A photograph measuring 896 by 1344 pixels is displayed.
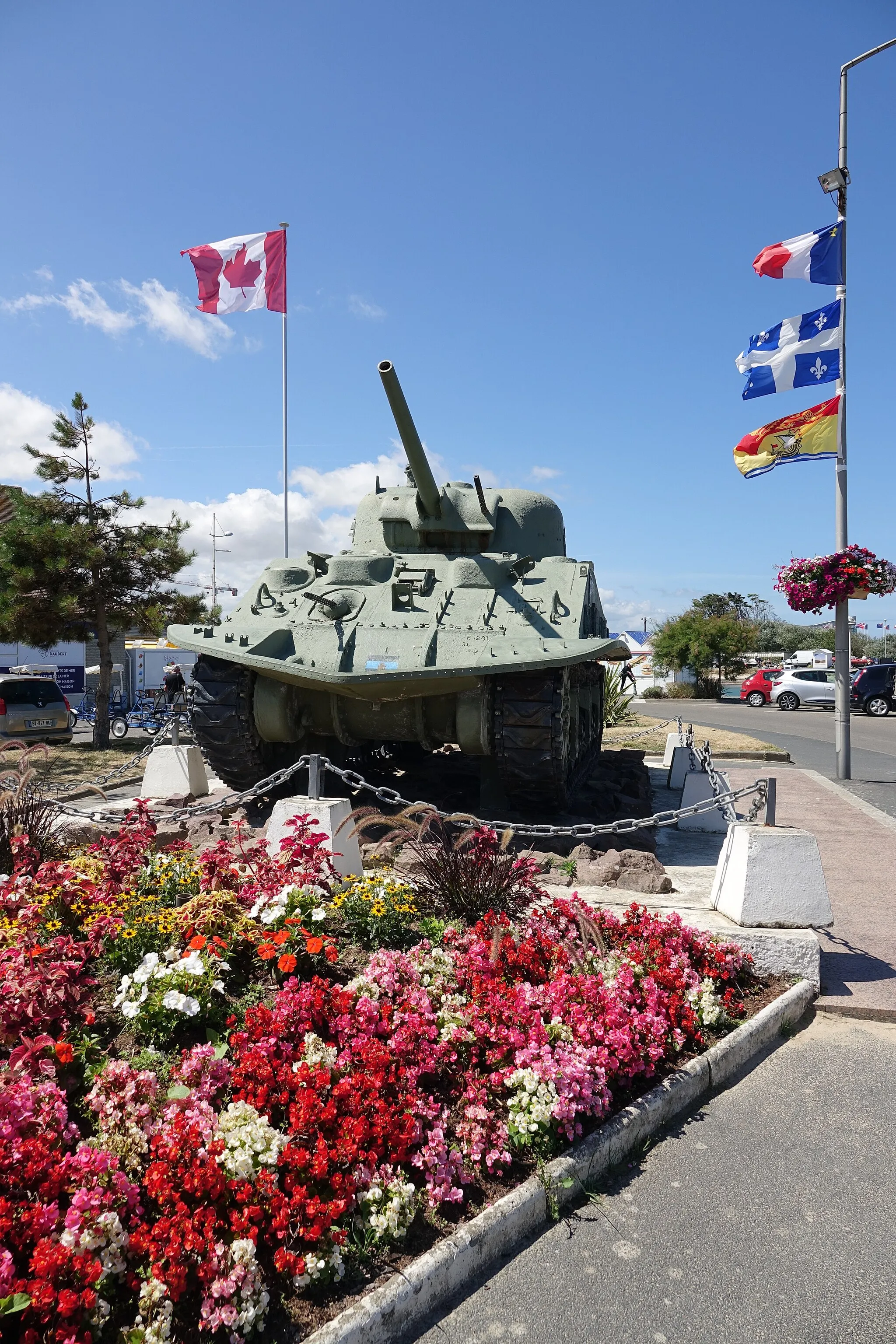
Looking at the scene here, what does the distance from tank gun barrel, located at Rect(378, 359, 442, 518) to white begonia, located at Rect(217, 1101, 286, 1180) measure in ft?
21.7

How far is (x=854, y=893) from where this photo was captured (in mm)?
6668

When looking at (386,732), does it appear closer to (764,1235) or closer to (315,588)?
(315,588)

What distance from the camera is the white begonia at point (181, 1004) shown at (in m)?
3.38

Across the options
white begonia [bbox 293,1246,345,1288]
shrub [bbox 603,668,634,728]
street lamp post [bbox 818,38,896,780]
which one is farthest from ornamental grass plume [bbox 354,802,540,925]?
shrub [bbox 603,668,634,728]

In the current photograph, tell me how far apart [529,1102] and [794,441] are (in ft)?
38.7

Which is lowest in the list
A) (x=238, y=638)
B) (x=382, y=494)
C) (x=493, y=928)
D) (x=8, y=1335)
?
(x=8, y=1335)

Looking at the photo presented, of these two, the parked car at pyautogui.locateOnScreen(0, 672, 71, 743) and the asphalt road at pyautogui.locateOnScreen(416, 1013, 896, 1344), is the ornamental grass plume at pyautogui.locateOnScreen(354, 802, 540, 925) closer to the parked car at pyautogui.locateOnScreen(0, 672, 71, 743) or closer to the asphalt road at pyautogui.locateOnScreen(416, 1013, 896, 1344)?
the asphalt road at pyautogui.locateOnScreen(416, 1013, 896, 1344)

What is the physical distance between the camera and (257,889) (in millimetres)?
4551

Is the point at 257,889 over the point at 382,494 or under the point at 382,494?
under

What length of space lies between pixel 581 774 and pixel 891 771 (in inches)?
272

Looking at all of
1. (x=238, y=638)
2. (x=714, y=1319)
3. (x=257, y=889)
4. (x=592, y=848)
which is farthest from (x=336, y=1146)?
(x=238, y=638)

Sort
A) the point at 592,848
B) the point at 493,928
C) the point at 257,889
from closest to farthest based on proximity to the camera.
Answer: the point at 493,928 < the point at 257,889 < the point at 592,848

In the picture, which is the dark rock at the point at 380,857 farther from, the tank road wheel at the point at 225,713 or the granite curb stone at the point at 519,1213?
the granite curb stone at the point at 519,1213

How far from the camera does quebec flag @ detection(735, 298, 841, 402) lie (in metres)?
12.7
